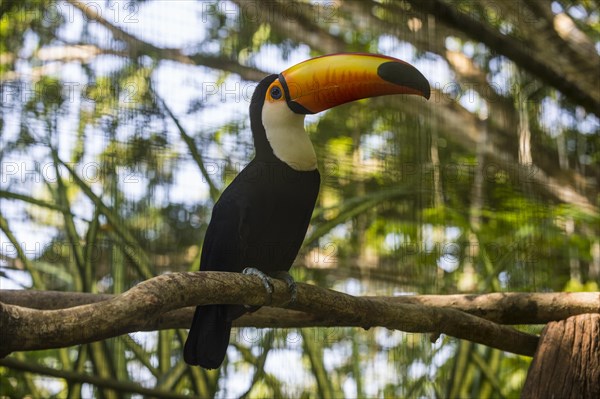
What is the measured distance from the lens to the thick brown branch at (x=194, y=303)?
4.46 feet

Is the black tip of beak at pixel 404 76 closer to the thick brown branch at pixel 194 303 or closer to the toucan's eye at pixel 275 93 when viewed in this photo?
the toucan's eye at pixel 275 93

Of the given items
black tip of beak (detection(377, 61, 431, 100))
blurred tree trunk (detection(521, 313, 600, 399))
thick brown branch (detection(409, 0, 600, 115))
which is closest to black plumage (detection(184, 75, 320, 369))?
black tip of beak (detection(377, 61, 431, 100))

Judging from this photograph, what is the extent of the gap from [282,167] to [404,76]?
1.31ft

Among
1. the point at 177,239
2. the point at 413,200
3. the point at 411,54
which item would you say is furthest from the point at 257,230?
the point at 411,54

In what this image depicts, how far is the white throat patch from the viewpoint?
6.68ft

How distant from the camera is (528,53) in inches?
138

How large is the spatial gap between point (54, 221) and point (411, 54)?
1.61 meters

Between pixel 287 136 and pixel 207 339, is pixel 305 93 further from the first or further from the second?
pixel 207 339

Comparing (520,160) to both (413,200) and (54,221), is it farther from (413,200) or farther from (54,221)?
(54,221)

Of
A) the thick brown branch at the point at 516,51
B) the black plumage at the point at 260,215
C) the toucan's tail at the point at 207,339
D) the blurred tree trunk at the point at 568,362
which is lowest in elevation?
the blurred tree trunk at the point at 568,362

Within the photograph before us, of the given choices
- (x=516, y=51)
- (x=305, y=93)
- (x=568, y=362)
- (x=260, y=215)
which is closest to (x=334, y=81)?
(x=305, y=93)

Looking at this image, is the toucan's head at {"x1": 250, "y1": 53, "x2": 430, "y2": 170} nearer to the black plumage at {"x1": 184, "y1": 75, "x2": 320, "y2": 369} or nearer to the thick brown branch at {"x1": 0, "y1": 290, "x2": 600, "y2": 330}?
the black plumage at {"x1": 184, "y1": 75, "x2": 320, "y2": 369}

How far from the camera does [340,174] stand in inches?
125

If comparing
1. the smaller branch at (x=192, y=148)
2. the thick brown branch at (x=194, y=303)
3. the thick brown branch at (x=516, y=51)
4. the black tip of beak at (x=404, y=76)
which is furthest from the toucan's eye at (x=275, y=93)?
the thick brown branch at (x=516, y=51)
